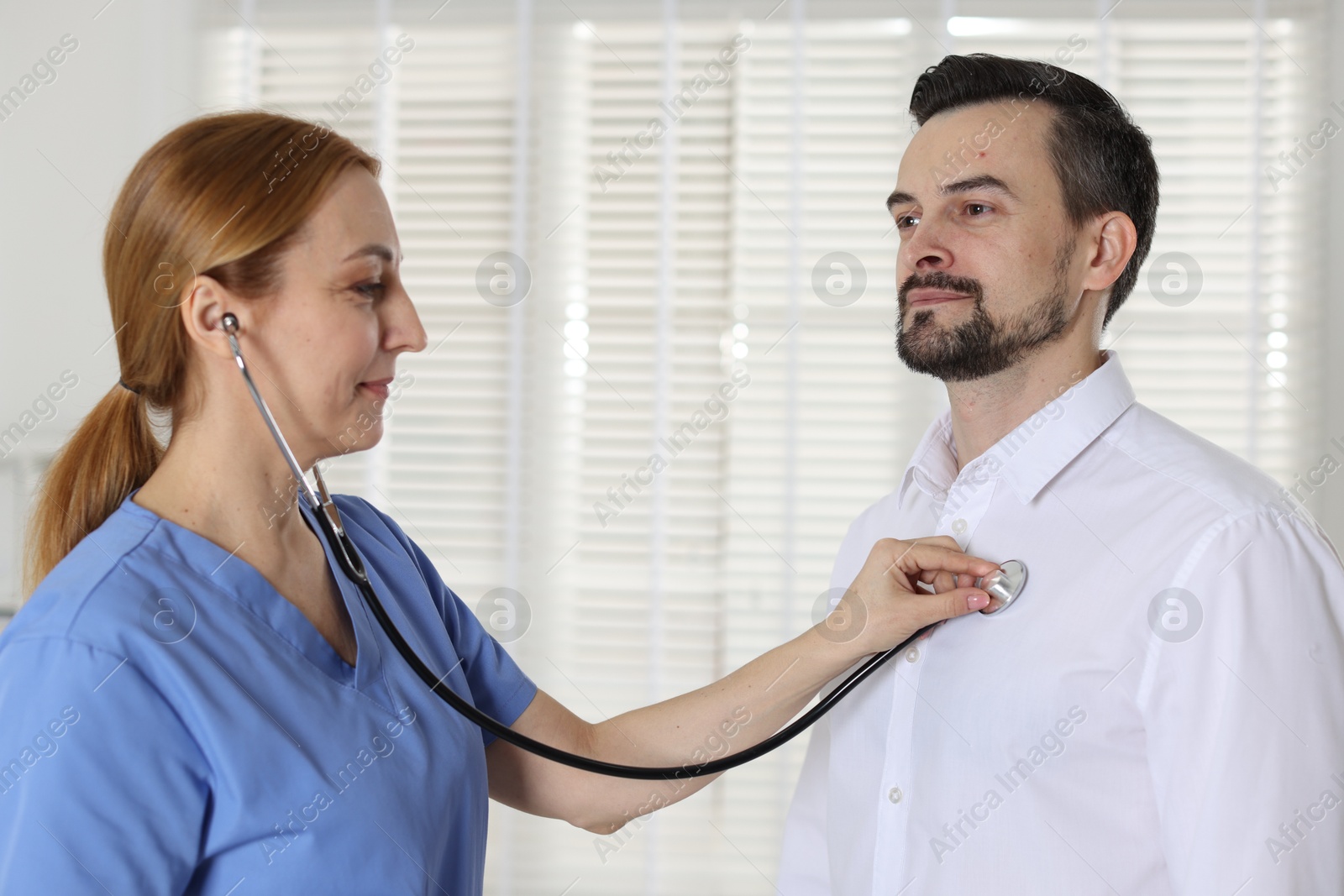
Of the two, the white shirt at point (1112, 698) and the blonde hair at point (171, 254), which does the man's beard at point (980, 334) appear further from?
the blonde hair at point (171, 254)

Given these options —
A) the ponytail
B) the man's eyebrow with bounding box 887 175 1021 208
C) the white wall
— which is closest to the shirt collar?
the man's eyebrow with bounding box 887 175 1021 208

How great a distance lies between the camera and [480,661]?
4.46ft

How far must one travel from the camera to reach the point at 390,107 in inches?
102

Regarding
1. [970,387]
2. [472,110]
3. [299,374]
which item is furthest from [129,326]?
[472,110]

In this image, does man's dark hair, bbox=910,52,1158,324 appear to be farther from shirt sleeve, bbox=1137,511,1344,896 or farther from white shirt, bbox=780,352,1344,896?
shirt sleeve, bbox=1137,511,1344,896

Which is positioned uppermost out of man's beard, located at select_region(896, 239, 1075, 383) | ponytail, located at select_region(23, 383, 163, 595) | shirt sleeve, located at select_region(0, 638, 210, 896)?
man's beard, located at select_region(896, 239, 1075, 383)

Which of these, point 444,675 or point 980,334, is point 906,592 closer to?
point 980,334

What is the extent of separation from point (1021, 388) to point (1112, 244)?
229mm

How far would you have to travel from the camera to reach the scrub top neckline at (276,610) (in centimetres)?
101

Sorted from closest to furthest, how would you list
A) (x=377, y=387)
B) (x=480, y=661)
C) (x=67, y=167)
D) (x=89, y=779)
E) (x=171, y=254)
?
1. (x=89, y=779)
2. (x=171, y=254)
3. (x=377, y=387)
4. (x=480, y=661)
5. (x=67, y=167)

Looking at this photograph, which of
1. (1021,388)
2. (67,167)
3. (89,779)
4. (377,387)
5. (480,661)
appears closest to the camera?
(89,779)

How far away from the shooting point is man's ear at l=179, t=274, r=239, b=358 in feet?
3.25

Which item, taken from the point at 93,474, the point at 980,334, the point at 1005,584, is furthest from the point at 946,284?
the point at 93,474

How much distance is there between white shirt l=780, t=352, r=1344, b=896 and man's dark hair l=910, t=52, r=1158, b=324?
224 millimetres
